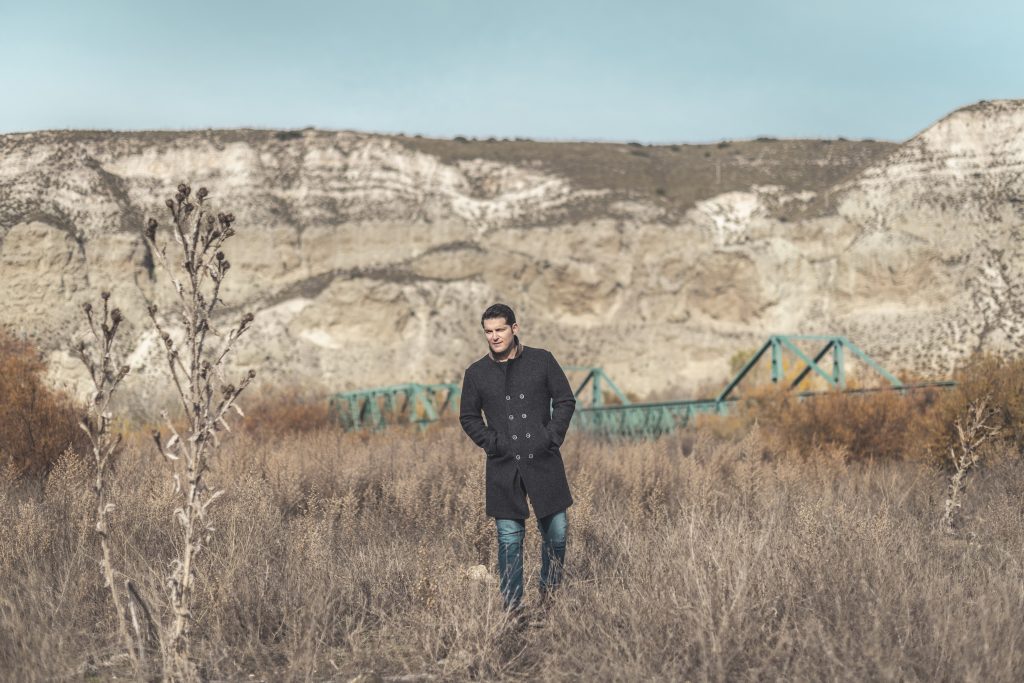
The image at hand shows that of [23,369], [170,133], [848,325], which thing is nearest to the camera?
[23,369]

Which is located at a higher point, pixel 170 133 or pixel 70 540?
pixel 170 133

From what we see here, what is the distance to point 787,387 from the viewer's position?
18.0 meters

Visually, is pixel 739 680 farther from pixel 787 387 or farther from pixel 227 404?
pixel 787 387

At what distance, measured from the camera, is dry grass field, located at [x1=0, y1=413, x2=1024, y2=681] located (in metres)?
4.15

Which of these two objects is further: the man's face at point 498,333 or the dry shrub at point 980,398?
the dry shrub at point 980,398

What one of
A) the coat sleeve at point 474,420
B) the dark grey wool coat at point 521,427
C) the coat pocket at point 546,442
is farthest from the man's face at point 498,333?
the coat pocket at point 546,442

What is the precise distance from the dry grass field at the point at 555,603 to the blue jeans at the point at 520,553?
0.14 meters

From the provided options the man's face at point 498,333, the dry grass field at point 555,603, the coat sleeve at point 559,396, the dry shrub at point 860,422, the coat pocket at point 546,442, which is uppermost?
the man's face at point 498,333

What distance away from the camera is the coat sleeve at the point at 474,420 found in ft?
17.0

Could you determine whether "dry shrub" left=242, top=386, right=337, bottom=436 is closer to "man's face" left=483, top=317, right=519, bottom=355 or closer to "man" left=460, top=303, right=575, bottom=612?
"man" left=460, top=303, right=575, bottom=612

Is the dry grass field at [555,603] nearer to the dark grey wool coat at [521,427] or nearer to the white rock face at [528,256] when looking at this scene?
the dark grey wool coat at [521,427]

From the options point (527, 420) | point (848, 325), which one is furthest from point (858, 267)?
point (527, 420)

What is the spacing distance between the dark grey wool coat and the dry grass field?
550mm

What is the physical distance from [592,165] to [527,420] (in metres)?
45.9
